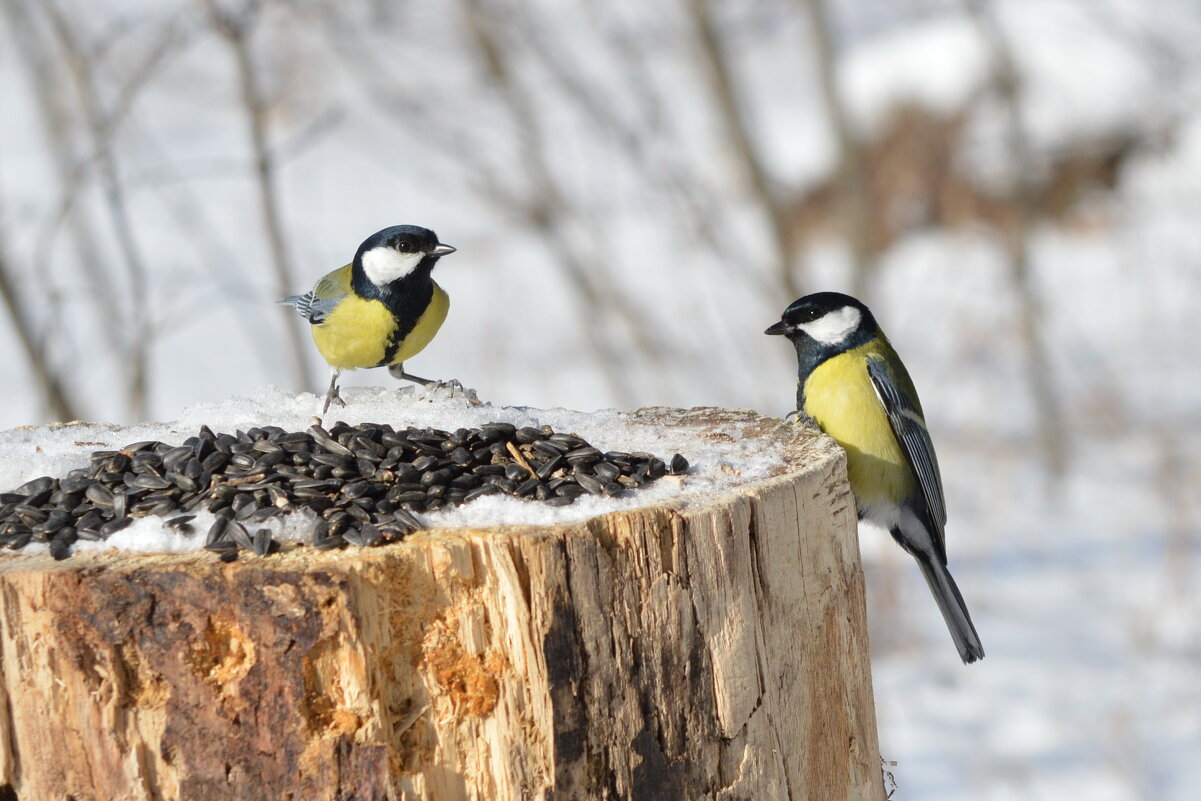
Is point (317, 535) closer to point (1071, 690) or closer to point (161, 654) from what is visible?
point (161, 654)

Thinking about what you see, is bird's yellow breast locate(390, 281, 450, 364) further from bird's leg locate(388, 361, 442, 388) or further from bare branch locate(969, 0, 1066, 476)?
bare branch locate(969, 0, 1066, 476)

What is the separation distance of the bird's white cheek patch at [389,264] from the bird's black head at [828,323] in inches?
42.7

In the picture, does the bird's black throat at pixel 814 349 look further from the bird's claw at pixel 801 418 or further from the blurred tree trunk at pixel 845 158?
the blurred tree trunk at pixel 845 158

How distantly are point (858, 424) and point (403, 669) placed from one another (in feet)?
5.18

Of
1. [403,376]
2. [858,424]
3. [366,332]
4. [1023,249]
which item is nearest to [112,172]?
[403,376]

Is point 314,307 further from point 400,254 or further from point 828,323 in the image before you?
point 828,323

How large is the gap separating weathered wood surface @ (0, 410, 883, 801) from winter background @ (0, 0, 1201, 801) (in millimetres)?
3296

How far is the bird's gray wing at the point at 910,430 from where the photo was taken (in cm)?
312

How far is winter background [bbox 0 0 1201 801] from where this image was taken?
18.2 ft

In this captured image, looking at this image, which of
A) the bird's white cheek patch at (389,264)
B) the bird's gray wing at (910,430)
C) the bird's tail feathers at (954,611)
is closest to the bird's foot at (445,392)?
the bird's white cheek patch at (389,264)

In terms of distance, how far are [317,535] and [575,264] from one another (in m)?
5.44

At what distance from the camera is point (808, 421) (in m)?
3.08

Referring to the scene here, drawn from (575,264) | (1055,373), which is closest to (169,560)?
(575,264)

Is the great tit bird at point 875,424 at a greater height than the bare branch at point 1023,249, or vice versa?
the bare branch at point 1023,249
